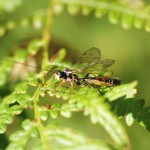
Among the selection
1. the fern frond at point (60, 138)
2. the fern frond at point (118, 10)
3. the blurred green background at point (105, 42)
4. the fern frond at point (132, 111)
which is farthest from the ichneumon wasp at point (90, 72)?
the blurred green background at point (105, 42)

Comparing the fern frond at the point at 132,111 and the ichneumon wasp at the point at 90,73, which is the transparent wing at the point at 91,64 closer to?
the ichneumon wasp at the point at 90,73

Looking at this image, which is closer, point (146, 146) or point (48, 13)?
point (48, 13)

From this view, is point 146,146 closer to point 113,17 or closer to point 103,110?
point 113,17

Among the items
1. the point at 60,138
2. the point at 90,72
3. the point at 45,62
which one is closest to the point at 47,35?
the point at 45,62

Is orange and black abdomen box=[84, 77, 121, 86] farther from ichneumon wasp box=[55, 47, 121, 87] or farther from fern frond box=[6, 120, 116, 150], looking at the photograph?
fern frond box=[6, 120, 116, 150]

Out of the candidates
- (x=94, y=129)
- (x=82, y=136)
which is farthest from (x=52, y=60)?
(x=94, y=129)

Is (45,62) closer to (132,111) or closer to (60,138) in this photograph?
(132,111)

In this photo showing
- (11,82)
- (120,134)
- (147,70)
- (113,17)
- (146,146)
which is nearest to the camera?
(120,134)
